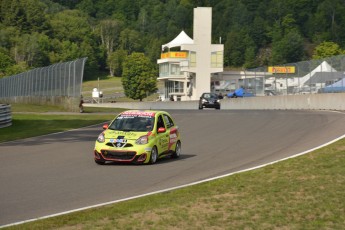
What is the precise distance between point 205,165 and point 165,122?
269cm

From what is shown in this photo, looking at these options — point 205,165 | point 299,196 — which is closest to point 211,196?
point 299,196

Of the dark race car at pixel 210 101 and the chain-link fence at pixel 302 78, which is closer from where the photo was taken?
the chain-link fence at pixel 302 78

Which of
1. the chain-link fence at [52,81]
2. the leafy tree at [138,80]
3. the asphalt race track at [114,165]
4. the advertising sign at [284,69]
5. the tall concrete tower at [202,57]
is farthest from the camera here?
the leafy tree at [138,80]

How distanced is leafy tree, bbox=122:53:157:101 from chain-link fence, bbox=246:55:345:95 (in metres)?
87.4

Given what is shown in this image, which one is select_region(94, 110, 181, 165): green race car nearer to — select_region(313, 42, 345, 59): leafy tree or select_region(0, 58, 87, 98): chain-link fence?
select_region(0, 58, 87, 98): chain-link fence

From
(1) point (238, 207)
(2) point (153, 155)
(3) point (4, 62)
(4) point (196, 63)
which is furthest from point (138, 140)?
(3) point (4, 62)

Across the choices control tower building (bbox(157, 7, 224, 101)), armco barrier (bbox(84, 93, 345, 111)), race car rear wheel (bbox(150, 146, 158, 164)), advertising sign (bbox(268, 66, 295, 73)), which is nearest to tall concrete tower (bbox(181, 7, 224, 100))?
control tower building (bbox(157, 7, 224, 101))

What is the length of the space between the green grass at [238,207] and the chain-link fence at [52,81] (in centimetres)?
3362

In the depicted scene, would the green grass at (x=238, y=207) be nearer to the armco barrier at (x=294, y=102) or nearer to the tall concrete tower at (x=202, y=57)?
the armco barrier at (x=294, y=102)

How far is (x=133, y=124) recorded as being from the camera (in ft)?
64.3

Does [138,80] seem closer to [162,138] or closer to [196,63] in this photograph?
[196,63]

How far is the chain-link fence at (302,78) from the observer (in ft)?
146

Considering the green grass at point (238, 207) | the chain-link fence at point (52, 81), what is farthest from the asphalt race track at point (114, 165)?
the chain-link fence at point (52, 81)

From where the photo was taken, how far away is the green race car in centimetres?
1830
